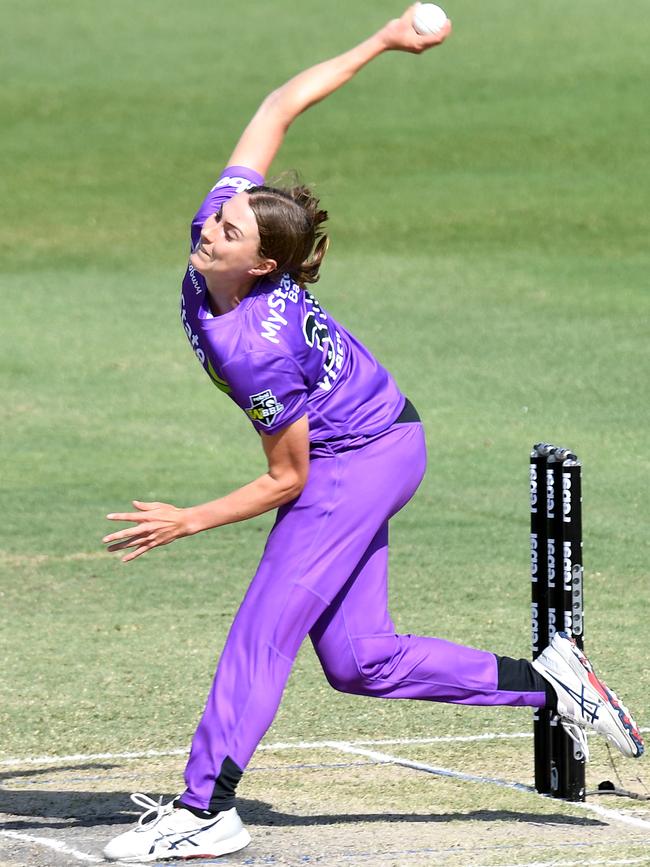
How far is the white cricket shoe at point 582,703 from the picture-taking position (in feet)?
18.2

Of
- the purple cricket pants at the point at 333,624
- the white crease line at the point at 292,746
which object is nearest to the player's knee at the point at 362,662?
the purple cricket pants at the point at 333,624

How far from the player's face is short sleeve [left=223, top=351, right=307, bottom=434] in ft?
0.96

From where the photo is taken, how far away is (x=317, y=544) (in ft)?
17.4

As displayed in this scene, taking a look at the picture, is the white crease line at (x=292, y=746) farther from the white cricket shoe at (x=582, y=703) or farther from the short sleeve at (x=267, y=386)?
the short sleeve at (x=267, y=386)

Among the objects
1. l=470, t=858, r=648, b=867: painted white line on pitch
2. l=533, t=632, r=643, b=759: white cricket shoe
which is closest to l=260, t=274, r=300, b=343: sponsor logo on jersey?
l=533, t=632, r=643, b=759: white cricket shoe

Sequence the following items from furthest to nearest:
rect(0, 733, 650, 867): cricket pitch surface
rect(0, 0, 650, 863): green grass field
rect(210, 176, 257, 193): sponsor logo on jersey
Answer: rect(0, 0, 650, 863): green grass field, rect(210, 176, 257, 193): sponsor logo on jersey, rect(0, 733, 650, 867): cricket pitch surface

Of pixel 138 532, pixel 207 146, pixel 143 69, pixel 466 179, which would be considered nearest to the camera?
pixel 138 532

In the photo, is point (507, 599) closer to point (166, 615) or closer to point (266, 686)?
point (166, 615)

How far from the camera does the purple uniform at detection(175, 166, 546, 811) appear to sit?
5.17m

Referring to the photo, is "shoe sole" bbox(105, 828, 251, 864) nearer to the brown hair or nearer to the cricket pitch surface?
the cricket pitch surface

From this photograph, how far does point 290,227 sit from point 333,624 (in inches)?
49.7

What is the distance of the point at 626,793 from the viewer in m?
5.93

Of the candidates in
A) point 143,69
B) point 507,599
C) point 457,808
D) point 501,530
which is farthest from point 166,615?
point 143,69

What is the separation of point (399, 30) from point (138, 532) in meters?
2.07
